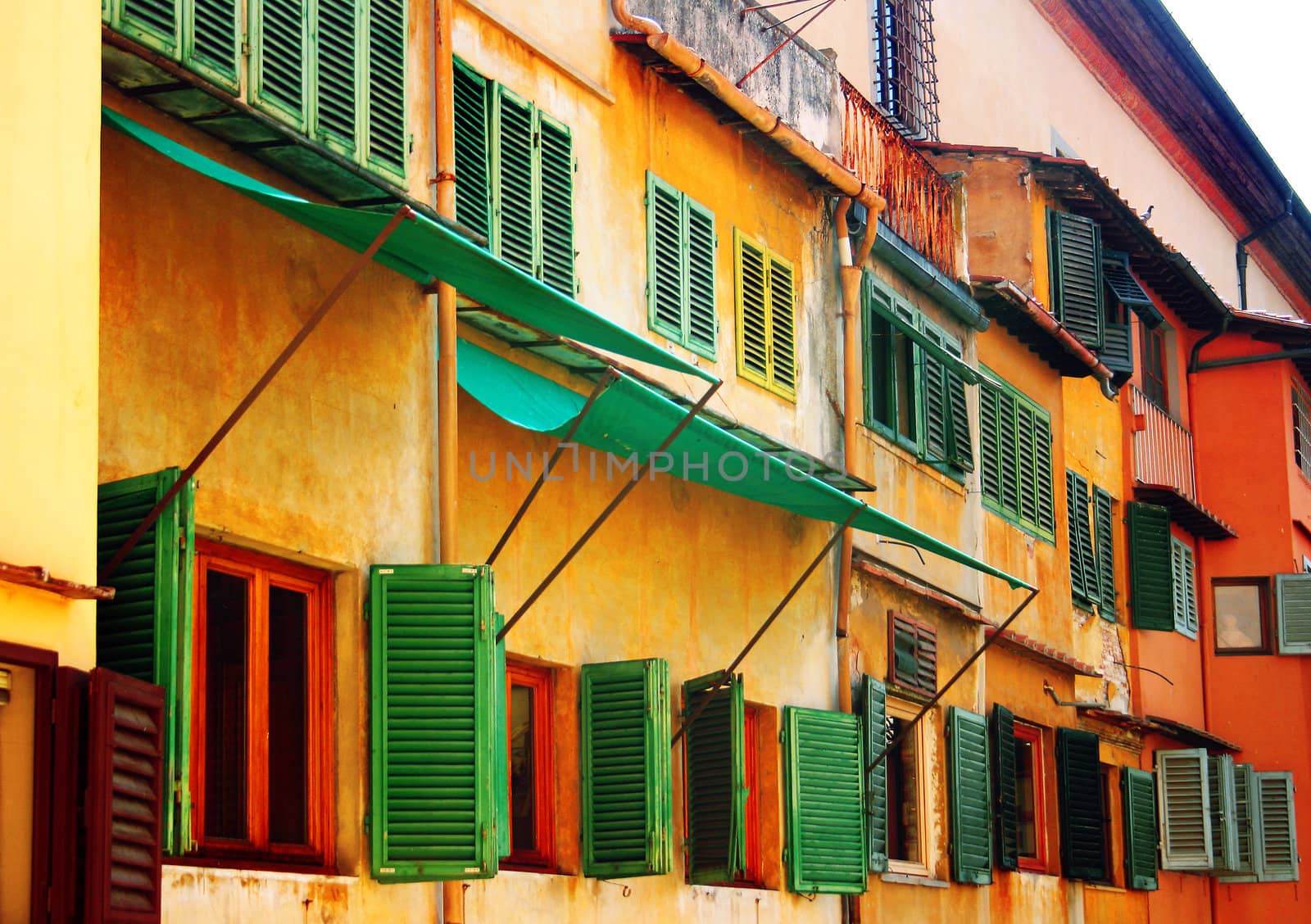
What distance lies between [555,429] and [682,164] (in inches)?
133

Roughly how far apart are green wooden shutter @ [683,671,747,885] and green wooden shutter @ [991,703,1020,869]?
203 inches

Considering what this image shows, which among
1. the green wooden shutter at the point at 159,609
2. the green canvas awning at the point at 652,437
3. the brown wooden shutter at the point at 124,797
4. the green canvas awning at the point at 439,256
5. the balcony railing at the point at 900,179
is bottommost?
the brown wooden shutter at the point at 124,797

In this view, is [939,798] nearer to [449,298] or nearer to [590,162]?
[590,162]

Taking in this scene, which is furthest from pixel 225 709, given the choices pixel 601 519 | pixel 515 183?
pixel 515 183

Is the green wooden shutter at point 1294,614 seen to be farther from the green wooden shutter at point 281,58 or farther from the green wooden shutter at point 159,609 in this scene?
the green wooden shutter at point 159,609

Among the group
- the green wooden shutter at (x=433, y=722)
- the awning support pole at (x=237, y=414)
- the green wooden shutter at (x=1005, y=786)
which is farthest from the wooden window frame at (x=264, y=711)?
the green wooden shutter at (x=1005, y=786)

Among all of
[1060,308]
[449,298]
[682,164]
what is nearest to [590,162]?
[682,164]

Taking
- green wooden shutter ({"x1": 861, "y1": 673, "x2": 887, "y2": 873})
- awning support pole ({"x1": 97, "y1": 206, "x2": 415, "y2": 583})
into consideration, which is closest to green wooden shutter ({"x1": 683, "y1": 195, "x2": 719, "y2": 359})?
green wooden shutter ({"x1": 861, "y1": 673, "x2": 887, "y2": 873})

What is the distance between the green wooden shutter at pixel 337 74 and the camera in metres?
8.87

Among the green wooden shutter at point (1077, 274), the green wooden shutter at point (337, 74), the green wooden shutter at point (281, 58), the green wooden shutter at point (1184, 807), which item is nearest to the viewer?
the green wooden shutter at point (281, 58)

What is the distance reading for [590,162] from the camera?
37.7 ft

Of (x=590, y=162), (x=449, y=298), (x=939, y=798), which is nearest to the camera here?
(x=449, y=298)

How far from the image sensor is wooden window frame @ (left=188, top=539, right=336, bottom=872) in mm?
8180

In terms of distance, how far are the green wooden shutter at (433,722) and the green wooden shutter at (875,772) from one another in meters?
5.41
